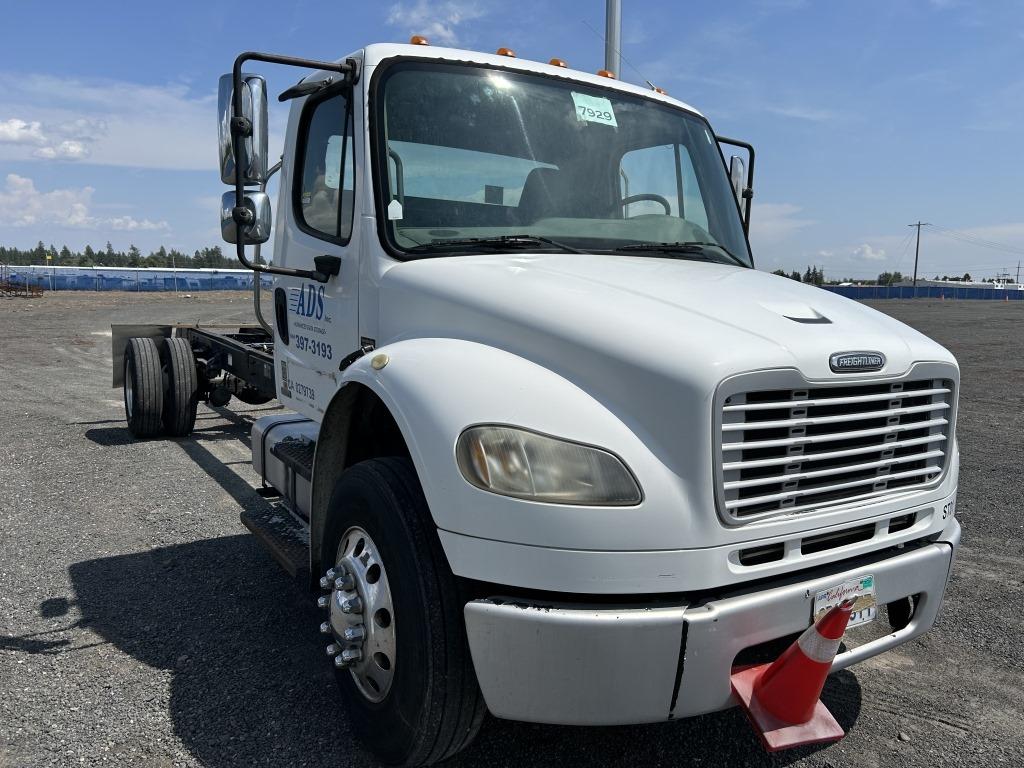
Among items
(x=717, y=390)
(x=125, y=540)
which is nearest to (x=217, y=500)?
(x=125, y=540)

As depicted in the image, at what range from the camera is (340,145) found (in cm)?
348

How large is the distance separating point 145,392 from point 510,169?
5.70 metres

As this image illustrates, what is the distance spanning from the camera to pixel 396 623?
7.90ft

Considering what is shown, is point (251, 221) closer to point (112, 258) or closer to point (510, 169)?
point (510, 169)

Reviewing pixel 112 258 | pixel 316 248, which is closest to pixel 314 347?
pixel 316 248

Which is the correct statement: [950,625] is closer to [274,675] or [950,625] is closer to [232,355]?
[274,675]

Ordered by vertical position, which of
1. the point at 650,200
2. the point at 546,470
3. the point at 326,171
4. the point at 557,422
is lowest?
the point at 546,470

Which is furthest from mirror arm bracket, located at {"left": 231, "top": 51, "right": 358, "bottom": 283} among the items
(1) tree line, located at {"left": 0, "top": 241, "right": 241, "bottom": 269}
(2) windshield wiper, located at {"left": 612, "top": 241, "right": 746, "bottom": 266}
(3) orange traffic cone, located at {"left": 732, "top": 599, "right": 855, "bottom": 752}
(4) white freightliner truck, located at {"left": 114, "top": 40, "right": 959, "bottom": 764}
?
(1) tree line, located at {"left": 0, "top": 241, "right": 241, "bottom": 269}

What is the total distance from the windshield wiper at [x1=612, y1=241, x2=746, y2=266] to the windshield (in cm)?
1

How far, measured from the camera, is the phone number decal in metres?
3.69

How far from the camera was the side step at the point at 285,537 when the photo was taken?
3.41m

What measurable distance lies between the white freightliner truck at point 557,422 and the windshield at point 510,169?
0.01 meters

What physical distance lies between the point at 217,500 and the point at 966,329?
25.6 meters

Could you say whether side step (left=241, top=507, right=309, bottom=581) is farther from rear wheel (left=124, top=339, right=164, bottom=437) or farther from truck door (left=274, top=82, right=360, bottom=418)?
rear wheel (left=124, top=339, right=164, bottom=437)
